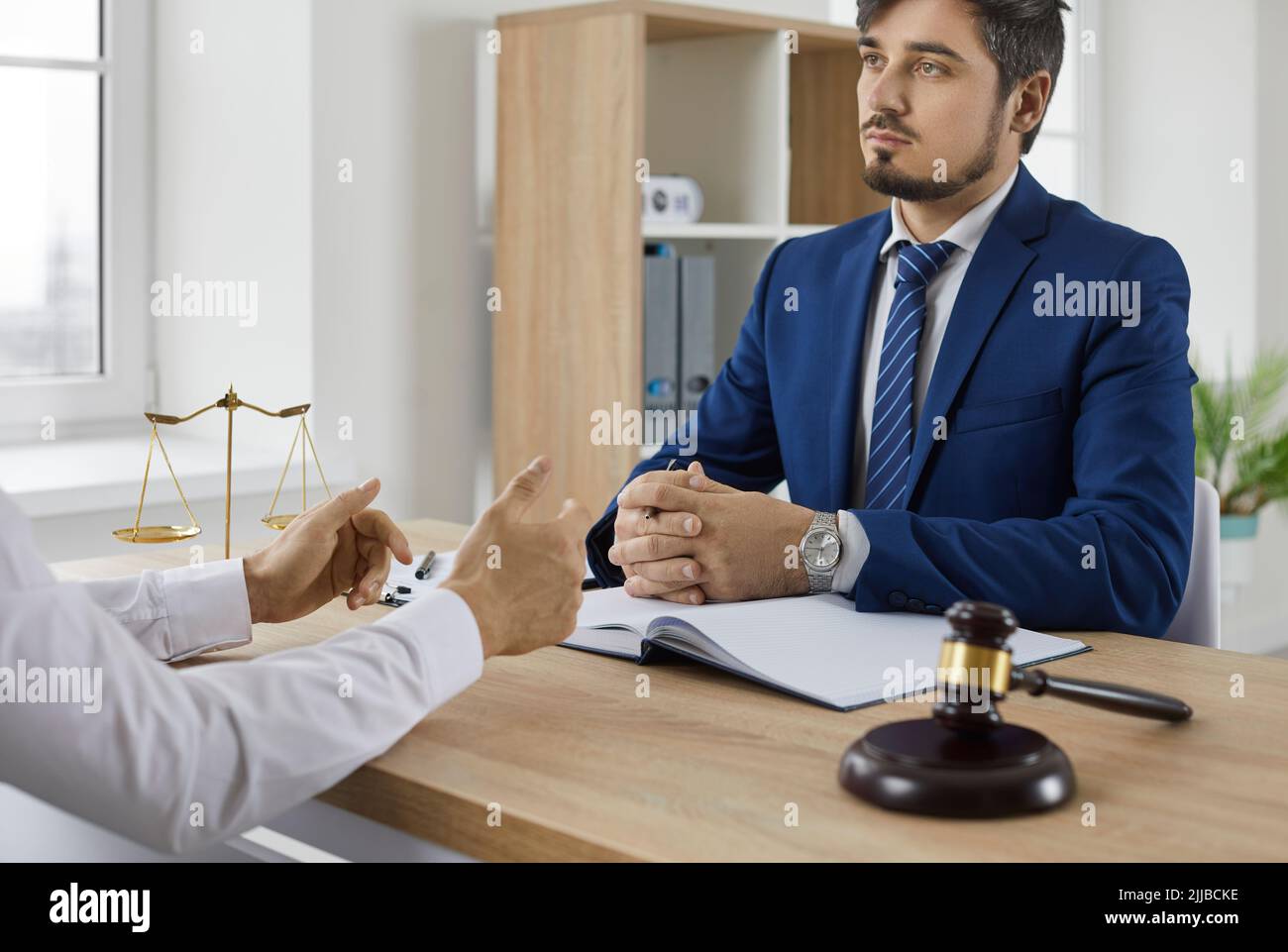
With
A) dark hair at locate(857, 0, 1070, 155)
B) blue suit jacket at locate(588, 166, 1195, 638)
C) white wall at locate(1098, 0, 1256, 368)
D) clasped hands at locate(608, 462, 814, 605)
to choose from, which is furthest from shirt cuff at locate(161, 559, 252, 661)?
white wall at locate(1098, 0, 1256, 368)

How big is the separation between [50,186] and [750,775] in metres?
2.66

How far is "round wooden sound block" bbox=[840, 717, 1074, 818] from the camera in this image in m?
0.95

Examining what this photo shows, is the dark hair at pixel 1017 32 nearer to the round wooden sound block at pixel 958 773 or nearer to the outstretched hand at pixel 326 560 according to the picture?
the outstretched hand at pixel 326 560

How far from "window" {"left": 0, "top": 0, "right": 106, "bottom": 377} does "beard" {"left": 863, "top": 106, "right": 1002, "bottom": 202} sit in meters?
1.98

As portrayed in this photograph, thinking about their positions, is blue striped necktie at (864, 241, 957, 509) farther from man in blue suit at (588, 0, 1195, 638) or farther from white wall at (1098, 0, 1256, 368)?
white wall at (1098, 0, 1256, 368)

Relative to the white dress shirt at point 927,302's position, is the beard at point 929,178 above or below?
above

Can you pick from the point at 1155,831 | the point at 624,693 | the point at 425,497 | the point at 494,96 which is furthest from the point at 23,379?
the point at 1155,831

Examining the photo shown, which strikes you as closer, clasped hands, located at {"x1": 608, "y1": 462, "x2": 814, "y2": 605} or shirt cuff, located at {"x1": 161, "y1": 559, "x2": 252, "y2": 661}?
→ shirt cuff, located at {"x1": 161, "y1": 559, "x2": 252, "y2": 661}

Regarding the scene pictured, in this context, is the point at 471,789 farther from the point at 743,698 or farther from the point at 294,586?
the point at 294,586

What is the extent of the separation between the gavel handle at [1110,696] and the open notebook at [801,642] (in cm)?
10

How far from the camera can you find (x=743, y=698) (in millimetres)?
1236

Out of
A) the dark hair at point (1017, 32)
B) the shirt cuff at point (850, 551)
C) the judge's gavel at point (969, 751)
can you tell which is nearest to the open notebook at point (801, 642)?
the shirt cuff at point (850, 551)

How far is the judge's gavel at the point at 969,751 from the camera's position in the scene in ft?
3.12

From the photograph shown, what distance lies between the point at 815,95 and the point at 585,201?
93 cm
